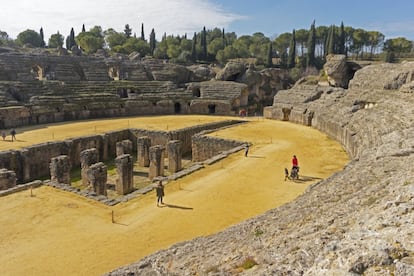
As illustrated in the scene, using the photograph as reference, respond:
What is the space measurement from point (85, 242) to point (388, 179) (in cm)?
718

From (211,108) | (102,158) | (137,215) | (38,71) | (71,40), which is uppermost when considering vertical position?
(71,40)

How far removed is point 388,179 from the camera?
261 inches

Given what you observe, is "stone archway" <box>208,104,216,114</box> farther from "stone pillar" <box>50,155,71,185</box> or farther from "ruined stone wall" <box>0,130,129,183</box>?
"stone pillar" <box>50,155,71,185</box>

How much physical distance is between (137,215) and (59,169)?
247 inches

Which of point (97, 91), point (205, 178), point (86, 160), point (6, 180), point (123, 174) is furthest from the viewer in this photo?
point (97, 91)

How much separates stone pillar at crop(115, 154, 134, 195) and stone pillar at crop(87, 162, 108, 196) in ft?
2.81

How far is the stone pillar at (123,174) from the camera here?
48.4ft

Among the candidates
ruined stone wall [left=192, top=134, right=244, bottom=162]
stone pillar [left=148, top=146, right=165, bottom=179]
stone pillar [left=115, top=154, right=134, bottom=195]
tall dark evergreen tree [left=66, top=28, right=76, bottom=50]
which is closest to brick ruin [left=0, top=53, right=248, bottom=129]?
ruined stone wall [left=192, top=134, right=244, bottom=162]

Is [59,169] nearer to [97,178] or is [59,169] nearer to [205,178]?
[97,178]

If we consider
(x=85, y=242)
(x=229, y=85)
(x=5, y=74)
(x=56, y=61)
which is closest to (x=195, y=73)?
(x=229, y=85)

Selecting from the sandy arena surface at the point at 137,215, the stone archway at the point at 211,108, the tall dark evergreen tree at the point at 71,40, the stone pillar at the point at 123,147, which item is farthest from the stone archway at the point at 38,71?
the tall dark evergreen tree at the point at 71,40

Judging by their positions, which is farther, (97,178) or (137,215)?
(97,178)

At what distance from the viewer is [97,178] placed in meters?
13.8

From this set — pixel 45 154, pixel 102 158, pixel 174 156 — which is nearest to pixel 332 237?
pixel 174 156
